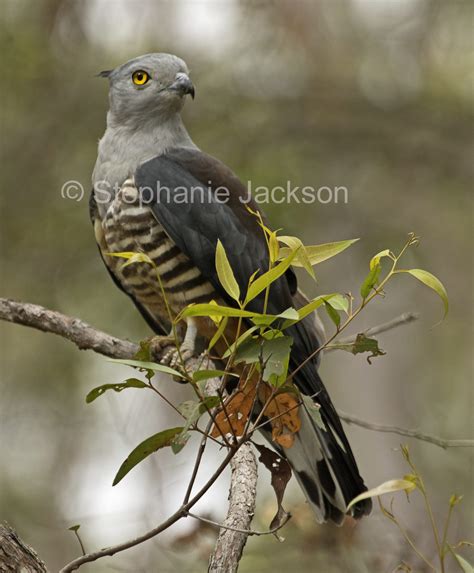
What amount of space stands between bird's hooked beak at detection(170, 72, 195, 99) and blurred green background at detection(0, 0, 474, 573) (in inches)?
66.6

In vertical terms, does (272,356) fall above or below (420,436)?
above

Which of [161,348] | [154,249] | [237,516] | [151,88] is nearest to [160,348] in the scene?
[161,348]

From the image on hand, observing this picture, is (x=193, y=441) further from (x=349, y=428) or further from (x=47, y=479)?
(x=349, y=428)

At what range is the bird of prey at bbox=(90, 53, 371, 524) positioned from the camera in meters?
A: 3.74

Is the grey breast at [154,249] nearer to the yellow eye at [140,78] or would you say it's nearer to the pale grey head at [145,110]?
the pale grey head at [145,110]

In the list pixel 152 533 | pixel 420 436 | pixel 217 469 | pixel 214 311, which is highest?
pixel 214 311

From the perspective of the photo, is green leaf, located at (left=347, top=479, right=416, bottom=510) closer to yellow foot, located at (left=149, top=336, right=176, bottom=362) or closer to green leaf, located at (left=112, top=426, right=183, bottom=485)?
green leaf, located at (left=112, top=426, right=183, bottom=485)

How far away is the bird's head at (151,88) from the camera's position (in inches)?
170

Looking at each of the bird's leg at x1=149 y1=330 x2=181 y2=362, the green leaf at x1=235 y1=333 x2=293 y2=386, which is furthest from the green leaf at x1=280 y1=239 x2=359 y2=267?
the bird's leg at x1=149 y1=330 x2=181 y2=362

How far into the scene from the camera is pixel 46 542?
532 cm

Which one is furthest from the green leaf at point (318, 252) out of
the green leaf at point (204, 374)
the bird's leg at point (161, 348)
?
the bird's leg at point (161, 348)

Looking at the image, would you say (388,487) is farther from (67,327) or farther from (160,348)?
(160,348)

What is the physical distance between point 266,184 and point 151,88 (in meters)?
1.82

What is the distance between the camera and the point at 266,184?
605cm
